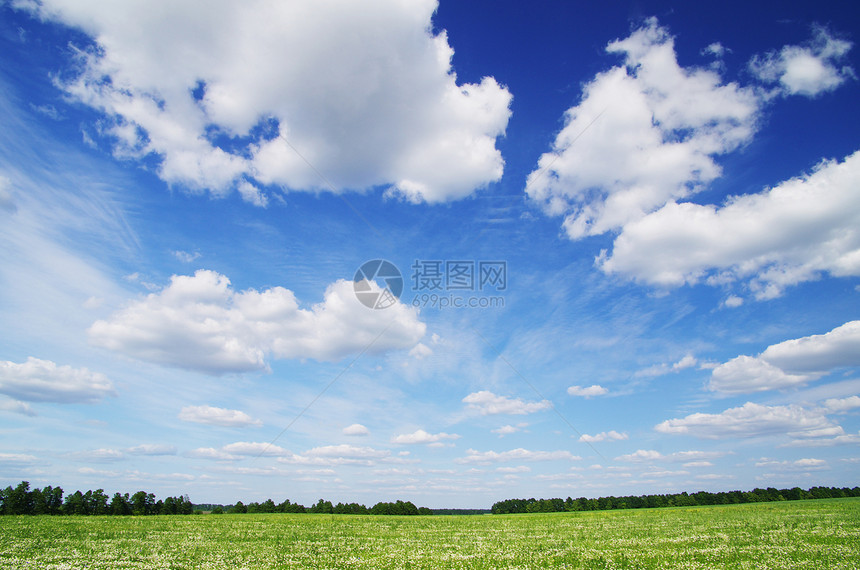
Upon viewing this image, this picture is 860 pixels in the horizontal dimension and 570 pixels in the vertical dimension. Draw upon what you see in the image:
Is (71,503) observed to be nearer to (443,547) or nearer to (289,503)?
(289,503)

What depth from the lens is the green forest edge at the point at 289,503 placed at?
2854 inches

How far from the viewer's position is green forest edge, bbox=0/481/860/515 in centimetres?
7250

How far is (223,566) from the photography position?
19031 mm

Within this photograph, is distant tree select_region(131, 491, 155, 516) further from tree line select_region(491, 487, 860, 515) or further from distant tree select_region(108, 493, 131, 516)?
tree line select_region(491, 487, 860, 515)

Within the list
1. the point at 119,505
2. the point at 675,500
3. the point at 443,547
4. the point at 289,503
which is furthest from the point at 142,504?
the point at 675,500

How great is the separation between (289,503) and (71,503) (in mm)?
42488

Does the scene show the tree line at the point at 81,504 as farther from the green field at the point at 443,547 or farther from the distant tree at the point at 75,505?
the green field at the point at 443,547

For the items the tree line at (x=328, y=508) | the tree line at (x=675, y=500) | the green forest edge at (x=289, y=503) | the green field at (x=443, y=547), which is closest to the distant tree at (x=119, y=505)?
the green forest edge at (x=289, y=503)

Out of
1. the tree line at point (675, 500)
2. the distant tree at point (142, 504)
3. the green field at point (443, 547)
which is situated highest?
the green field at point (443, 547)

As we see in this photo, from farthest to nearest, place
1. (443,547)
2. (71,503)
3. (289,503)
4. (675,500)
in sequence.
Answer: (675,500) → (289,503) → (71,503) → (443,547)

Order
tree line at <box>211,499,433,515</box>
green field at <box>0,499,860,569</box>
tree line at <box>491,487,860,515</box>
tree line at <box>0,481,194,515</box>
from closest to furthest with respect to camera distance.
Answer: green field at <box>0,499,860,569</box> → tree line at <box>0,481,194,515</box> → tree line at <box>211,499,433,515</box> → tree line at <box>491,487,860,515</box>

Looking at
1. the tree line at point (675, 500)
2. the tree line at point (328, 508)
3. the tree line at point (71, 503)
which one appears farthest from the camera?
the tree line at point (675, 500)

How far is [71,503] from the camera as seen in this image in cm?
7488

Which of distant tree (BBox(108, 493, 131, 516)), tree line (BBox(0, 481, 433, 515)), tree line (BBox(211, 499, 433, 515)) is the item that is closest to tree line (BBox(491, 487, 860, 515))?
tree line (BBox(211, 499, 433, 515))
